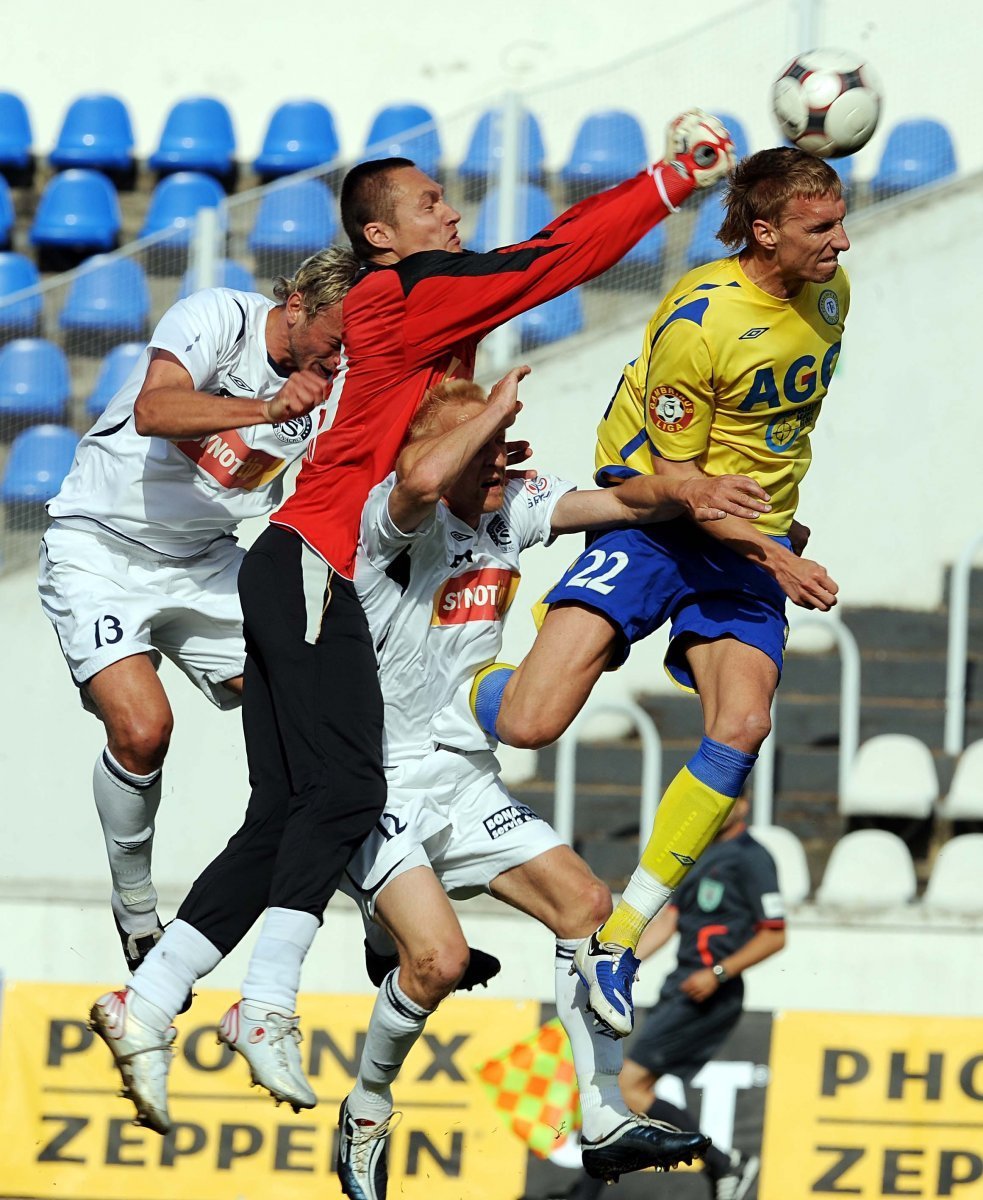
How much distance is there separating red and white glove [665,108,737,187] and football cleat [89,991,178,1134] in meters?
2.83

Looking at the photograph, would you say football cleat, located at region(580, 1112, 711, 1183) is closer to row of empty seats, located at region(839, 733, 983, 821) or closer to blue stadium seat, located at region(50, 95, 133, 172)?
row of empty seats, located at region(839, 733, 983, 821)

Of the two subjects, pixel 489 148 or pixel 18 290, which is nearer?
pixel 489 148

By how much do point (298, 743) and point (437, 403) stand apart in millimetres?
1066

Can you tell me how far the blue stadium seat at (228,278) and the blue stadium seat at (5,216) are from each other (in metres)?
2.53

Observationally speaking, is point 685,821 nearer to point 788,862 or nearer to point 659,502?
point 659,502

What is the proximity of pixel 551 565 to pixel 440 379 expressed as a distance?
4.73m

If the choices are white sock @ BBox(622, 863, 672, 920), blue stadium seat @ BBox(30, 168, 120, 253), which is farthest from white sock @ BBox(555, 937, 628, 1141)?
blue stadium seat @ BBox(30, 168, 120, 253)

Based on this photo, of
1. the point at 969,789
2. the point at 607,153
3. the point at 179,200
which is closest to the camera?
the point at 969,789

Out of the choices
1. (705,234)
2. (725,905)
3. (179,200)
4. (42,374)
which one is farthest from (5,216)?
(725,905)

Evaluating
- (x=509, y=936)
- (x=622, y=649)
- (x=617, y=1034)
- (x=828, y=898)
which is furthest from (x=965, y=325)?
(x=617, y=1034)

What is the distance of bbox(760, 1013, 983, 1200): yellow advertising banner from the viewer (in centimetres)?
872

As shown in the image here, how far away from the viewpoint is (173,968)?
226 inches

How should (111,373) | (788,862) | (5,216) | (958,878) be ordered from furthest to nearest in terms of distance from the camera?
(5,216) → (111,373) → (788,862) → (958,878)

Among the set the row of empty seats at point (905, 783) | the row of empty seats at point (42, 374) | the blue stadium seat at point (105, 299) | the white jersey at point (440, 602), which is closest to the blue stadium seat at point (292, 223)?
the blue stadium seat at point (105, 299)
